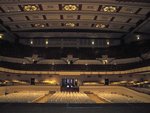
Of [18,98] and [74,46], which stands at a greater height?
[74,46]

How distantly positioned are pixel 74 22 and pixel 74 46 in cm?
852

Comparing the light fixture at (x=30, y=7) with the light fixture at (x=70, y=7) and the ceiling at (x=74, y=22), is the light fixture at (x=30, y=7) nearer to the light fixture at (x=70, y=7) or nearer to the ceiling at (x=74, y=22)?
the ceiling at (x=74, y=22)

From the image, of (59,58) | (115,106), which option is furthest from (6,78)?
(115,106)

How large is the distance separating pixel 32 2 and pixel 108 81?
17204mm

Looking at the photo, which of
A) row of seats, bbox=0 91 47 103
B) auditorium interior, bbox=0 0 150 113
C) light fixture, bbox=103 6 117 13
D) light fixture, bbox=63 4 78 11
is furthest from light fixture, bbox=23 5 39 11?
row of seats, bbox=0 91 47 103

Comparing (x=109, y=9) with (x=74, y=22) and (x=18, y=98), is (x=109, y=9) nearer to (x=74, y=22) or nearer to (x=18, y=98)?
(x=74, y=22)

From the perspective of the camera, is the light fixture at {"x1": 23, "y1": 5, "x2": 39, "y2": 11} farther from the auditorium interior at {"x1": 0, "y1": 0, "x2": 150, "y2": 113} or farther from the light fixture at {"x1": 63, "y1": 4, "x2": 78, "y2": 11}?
the light fixture at {"x1": 63, "y1": 4, "x2": 78, "y2": 11}

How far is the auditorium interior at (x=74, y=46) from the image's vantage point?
22.7 m

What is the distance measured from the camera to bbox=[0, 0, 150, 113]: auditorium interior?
22672 mm

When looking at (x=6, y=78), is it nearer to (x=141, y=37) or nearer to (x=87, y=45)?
(x=87, y=45)

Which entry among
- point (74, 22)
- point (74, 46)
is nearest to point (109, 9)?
point (74, 22)

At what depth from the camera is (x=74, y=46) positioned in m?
35.3

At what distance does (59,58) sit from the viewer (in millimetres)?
33594

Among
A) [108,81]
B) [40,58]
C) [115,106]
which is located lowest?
[115,106]
